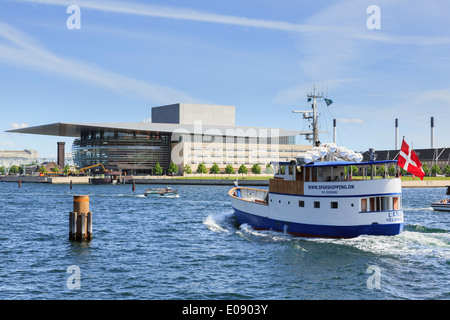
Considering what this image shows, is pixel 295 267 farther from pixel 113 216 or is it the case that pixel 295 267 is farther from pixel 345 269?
pixel 113 216

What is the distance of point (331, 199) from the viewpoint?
1198 inches

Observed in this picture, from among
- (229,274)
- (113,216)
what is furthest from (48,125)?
(229,274)

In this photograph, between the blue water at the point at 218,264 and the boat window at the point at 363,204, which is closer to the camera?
the blue water at the point at 218,264

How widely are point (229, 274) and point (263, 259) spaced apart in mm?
4043

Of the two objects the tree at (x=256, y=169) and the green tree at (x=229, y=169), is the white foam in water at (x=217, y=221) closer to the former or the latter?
the green tree at (x=229, y=169)

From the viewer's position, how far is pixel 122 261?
85.8 feet

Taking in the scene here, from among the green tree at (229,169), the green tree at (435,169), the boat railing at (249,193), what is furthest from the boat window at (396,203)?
the green tree at (435,169)

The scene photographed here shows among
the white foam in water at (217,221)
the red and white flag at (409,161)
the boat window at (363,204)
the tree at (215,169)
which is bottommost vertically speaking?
the white foam in water at (217,221)

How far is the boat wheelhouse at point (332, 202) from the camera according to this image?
97.0ft

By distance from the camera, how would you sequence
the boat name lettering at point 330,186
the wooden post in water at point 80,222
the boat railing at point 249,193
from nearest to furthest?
1. the boat name lettering at point 330,186
2. the wooden post in water at point 80,222
3. the boat railing at point 249,193

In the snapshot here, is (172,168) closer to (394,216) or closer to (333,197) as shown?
(333,197)

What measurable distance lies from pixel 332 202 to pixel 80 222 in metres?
17.2

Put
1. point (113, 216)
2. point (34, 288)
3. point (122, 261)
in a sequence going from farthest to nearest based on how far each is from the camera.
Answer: point (113, 216), point (122, 261), point (34, 288)

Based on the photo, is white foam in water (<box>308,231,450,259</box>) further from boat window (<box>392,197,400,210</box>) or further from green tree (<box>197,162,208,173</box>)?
green tree (<box>197,162,208,173</box>)
